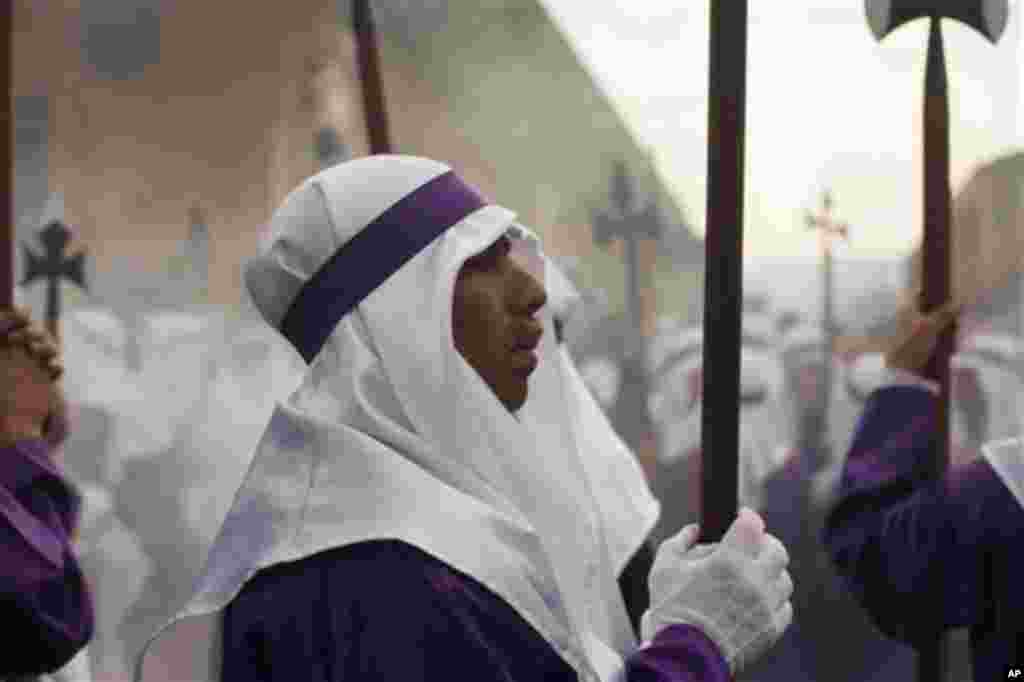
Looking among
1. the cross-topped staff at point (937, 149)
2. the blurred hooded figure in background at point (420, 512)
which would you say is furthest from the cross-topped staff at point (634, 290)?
the blurred hooded figure in background at point (420, 512)

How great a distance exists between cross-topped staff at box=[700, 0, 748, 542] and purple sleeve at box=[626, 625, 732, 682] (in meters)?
0.14

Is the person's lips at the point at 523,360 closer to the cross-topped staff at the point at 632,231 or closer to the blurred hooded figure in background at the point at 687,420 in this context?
the blurred hooded figure in background at the point at 687,420

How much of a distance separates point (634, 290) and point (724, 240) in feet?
14.5

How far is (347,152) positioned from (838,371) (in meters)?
1.38

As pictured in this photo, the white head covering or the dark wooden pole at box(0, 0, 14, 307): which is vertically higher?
the dark wooden pole at box(0, 0, 14, 307)

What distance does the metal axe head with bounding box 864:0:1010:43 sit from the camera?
2797 mm

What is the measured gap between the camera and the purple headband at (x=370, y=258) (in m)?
2.46

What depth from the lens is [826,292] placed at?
21.6 ft

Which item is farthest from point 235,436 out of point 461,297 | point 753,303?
point 461,297

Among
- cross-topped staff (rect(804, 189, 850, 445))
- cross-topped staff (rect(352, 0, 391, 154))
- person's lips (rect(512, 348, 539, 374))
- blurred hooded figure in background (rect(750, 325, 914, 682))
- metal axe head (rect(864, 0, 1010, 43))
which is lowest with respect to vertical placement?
blurred hooded figure in background (rect(750, 325, 914, 682))

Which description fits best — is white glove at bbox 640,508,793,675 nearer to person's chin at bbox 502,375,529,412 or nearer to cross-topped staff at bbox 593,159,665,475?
person's chin at bbox 502,375,529,412

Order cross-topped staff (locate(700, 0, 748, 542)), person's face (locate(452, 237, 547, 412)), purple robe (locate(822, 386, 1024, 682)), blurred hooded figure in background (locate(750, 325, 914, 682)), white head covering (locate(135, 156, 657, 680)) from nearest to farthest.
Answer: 1. cross-topped staff (locate(700, 0, 748, 542))
2. white head covering (locate(135, 156, 657, 680))
3. person's face (locate(452, 237, 547, 412))
4. purple robe (locate(822, 386, 1024, 682))
5. blurred hooded figure in background (locate(750, 325, 914, 682))

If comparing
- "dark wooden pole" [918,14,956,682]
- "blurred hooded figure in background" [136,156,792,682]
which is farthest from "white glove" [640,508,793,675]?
"dark wooden pole" [918,14,956,682]

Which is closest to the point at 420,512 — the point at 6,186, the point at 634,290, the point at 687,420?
the point at 6,186
